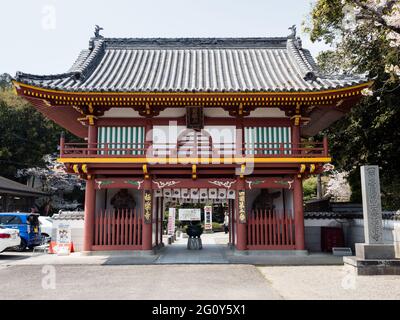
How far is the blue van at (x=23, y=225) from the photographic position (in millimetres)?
16984

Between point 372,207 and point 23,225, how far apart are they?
614 inches

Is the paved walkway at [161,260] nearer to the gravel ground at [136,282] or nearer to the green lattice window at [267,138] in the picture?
the gravel ground at [136,282]

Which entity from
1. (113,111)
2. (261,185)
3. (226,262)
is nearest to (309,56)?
(261,185)

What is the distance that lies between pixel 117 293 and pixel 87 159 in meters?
7.15

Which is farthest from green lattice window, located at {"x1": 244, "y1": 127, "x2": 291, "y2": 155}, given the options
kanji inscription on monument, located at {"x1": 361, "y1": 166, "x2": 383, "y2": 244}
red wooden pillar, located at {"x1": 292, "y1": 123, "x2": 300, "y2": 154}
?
kanji inscription on monument, located at {"x1": 361, "y1": 166, "x2": 383, "y2": 244}

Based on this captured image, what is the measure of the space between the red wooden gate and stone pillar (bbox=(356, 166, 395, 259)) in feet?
27.0

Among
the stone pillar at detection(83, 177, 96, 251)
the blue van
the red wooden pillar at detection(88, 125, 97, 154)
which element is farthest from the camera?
the blue van

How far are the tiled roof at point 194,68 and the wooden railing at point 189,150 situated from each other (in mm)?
2293

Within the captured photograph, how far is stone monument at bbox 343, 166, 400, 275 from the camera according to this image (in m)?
9.55

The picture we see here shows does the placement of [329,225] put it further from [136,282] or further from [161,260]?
[136,282]

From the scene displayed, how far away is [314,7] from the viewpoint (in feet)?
49.6

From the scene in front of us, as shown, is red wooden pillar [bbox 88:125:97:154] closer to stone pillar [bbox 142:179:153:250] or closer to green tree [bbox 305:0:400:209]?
stone pillar [bbox 142:179:153:250]

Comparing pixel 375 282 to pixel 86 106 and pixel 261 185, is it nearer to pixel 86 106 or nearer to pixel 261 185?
pixel 261 185

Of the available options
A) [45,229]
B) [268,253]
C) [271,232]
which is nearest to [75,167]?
[45,229]
